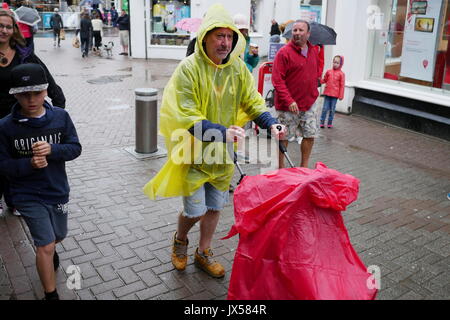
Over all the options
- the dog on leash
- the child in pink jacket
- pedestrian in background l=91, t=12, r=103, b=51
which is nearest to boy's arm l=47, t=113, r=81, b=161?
the child in pink jacket

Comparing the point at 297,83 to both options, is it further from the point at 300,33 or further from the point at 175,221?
the point at 175,221

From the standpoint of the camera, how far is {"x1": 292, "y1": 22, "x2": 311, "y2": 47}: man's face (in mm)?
5531

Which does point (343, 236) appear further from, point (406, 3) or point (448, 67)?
point (406, 3)

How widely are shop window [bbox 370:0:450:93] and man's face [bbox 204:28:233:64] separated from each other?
6.60 meters

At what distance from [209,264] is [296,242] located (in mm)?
1394

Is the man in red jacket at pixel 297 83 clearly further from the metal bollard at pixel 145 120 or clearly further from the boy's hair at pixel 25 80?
the boy's hair at pixel 25 80

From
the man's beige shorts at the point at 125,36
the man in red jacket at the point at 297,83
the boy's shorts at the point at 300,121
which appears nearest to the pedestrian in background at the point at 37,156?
the man in red jacket at the point at 297,83

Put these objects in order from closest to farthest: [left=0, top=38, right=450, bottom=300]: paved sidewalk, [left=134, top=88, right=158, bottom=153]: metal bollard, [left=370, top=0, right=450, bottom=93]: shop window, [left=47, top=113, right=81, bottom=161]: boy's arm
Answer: [left=47, top=113, right=81, bottom=161]: boy's arm < [left=0, top=38, right=450, bottom=300]: paved sidewalk < [left=134, top=88, right=158, bottom=153]: metal bollard < [left=370, top=0, right=450, bottom=93]: shop window

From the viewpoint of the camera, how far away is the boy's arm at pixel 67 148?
9.98 ft

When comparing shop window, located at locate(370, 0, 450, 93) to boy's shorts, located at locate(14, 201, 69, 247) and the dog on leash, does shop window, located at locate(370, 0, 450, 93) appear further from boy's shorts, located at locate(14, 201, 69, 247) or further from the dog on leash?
the dog on leash

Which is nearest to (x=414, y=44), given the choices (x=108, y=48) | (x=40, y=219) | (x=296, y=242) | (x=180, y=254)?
(x=180, y=254)

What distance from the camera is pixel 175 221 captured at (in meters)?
4.72
